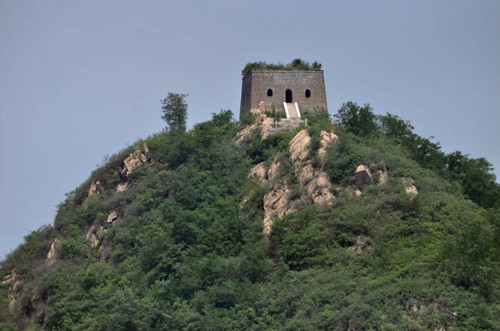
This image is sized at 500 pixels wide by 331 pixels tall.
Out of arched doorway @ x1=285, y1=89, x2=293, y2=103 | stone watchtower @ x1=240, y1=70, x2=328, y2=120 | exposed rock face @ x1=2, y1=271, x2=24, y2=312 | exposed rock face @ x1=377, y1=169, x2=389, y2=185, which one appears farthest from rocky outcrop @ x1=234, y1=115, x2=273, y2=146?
exposed rock face @ x1=2, y1=271, x2=24, y2=312

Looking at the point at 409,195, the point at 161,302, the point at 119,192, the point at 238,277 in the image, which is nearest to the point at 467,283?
the point at 409,195

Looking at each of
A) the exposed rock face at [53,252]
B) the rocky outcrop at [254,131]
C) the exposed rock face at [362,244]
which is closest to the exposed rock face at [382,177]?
the exposed rock face at [362,244]

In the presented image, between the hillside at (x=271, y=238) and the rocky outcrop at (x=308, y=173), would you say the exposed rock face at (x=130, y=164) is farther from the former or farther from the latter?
the rocky outcrop at (x=308, y=173)

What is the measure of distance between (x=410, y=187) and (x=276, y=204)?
615cm

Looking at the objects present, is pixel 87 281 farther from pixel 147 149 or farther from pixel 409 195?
pixel 409 195

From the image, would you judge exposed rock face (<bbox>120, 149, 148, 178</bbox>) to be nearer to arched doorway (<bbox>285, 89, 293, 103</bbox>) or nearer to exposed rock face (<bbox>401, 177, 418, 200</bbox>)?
arched doorway (<bbox>285, 89, 293, 103</bbox>)

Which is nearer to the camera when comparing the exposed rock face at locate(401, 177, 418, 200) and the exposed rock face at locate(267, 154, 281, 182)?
the exposed rock face at locate(401, 177, 418, 200)

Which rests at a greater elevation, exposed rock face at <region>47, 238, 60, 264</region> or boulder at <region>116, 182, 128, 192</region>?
boulder at <region>116, 182, 128, 192</region>

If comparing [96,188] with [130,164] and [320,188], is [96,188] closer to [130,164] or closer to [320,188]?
[130,164]

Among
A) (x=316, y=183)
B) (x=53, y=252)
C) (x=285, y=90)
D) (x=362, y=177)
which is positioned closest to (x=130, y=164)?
(x=53, y=252)

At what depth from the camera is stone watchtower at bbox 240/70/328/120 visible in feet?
169

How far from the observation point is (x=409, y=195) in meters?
40.0

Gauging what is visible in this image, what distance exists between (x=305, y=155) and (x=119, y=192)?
11066 millimetres

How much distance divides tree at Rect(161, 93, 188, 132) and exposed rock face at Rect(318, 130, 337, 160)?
1119 cm
